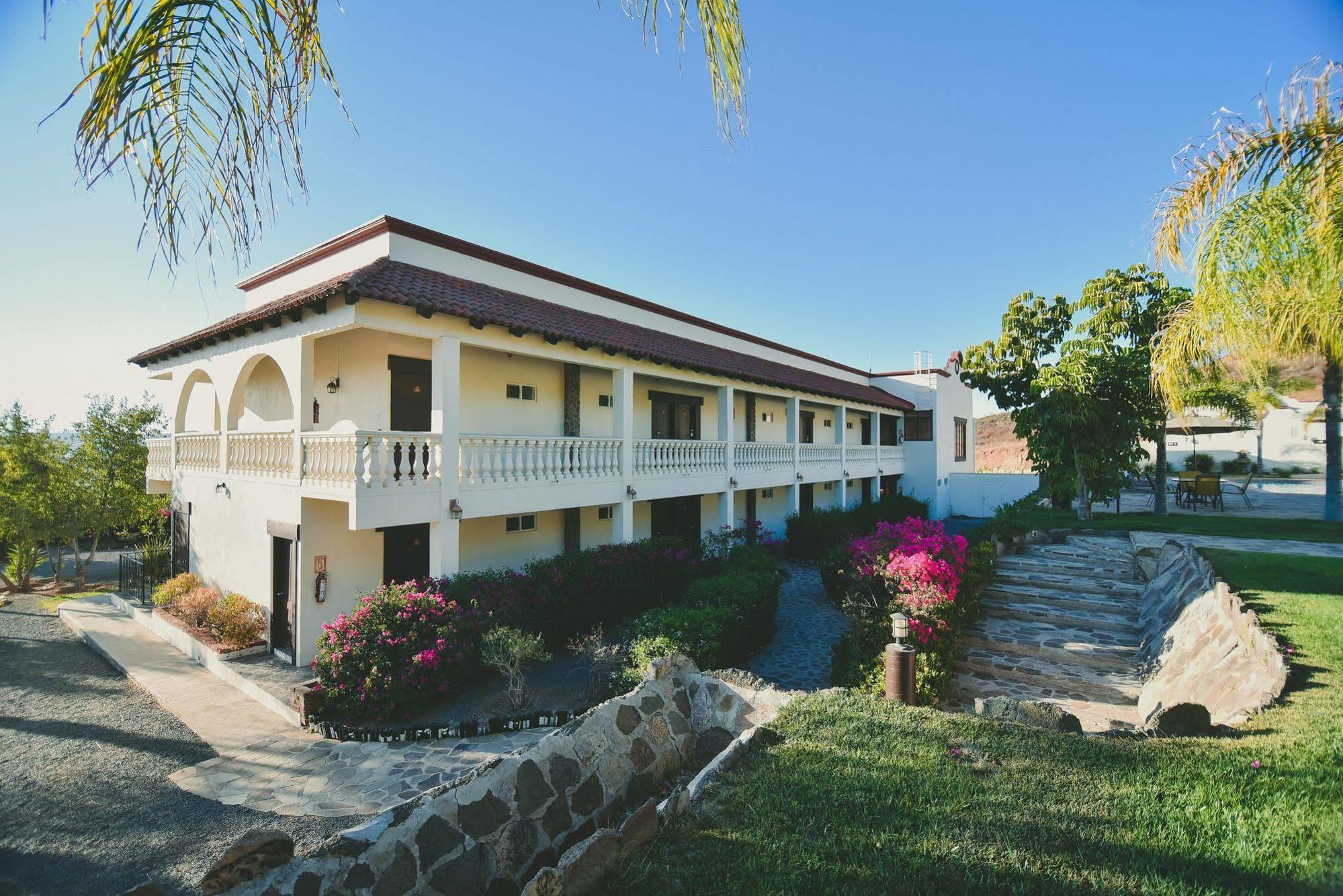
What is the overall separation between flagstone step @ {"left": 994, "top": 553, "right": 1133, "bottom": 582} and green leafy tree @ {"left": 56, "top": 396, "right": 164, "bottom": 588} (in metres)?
24.6

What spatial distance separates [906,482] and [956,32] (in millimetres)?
24845

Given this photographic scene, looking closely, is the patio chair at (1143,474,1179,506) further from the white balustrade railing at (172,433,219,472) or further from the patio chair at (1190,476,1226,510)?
the white balustrade railing at (172,433,219,472)

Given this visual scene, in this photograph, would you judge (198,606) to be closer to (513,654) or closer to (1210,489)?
(513,654)

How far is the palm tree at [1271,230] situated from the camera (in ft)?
16.4

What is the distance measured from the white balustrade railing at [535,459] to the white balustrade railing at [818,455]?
9689 mm

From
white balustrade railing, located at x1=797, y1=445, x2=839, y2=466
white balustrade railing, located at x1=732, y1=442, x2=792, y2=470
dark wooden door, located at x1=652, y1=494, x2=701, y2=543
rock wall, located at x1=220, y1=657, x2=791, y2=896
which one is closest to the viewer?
rock wall, located at x1=220, y1=657, x2=791, y2=896

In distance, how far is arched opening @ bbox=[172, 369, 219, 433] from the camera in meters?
14.8

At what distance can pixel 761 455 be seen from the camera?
18.4m

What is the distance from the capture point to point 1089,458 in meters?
19.0

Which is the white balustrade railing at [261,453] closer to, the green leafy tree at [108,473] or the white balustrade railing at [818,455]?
the green leafy tree at [108,473]

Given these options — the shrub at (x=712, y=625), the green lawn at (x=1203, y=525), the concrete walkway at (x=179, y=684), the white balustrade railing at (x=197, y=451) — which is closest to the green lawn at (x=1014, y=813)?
the shrub at (x=712, y=625)

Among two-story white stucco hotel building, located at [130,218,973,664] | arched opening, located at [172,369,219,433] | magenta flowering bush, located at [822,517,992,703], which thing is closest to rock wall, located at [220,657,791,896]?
magenta flowering bush, located at [822,517,992,703]

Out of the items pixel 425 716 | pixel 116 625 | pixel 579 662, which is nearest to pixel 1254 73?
pixel 579 662

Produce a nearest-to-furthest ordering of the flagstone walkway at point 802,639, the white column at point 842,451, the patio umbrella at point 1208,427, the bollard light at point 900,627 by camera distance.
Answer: the bollard light at point 900,627
the flagstone walkway at point 802,639
the white column at point 842,451
the patio umbrella at point 1208,427
